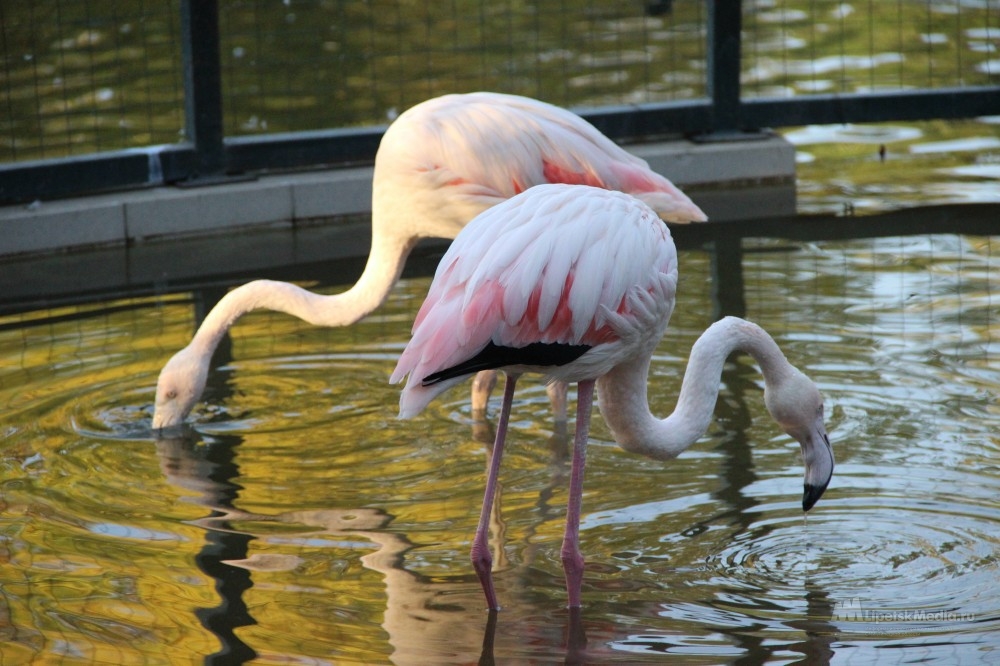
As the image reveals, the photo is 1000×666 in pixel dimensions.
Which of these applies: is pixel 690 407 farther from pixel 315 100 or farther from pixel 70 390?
pixel 315 100

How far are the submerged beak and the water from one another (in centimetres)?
19

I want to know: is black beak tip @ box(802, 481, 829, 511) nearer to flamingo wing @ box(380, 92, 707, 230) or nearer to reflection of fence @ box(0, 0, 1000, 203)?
flamingo wing @ box(380, 92, 707, 230)

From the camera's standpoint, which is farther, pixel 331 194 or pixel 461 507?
pixel 331 194

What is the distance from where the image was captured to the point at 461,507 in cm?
523

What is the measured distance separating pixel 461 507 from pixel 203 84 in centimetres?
410

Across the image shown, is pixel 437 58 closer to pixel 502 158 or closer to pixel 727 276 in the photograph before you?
pixel 727 276

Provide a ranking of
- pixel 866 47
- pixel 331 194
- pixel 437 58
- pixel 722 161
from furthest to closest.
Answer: pixel 437 58 < pixel 866 47 < pixel 722 161 < pixel 331 194

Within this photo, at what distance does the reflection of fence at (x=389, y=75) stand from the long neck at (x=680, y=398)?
4.51m

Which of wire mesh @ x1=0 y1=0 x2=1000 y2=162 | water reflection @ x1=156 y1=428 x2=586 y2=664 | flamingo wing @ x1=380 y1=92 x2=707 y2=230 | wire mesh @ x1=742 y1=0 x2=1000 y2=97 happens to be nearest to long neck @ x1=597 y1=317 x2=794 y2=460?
water reflection @ x1=156 y1=428 x2=586 y2=664

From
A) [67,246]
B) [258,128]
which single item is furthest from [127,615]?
[258,128]

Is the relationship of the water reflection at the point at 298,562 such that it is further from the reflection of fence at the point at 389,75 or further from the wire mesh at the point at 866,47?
the wire mesh at the point at 866,47

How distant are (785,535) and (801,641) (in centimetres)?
72

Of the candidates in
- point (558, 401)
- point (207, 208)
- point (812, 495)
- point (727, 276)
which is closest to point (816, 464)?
point (812, 495)

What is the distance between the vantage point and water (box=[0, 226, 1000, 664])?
427cm
